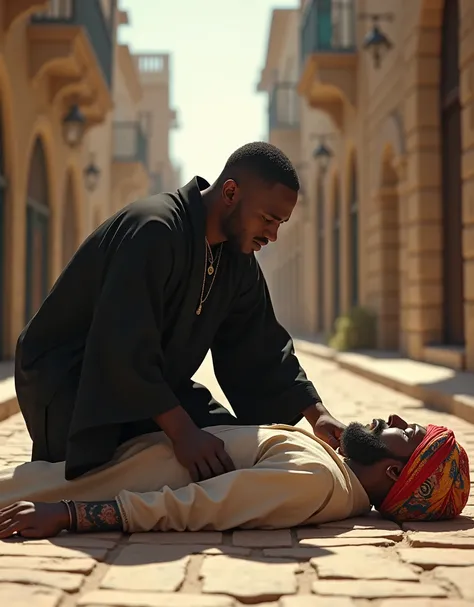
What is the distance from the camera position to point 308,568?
2717mm

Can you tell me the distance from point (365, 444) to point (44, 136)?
11.8m

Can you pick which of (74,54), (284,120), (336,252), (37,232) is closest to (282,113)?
(284,120)

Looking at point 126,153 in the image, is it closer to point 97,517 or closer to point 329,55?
point 329,55

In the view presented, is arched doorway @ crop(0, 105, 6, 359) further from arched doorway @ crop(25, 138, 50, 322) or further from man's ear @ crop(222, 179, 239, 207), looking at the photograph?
man's ear @ crop(222, 179, 239, 207)

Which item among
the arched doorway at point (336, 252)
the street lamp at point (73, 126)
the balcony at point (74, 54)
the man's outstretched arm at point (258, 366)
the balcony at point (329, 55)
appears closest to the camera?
the man's outstretched arm at point (258, 366)

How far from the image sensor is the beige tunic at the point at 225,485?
3105 millimetres

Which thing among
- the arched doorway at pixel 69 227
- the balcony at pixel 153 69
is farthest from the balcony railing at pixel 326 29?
the balcony at pixel 153 69

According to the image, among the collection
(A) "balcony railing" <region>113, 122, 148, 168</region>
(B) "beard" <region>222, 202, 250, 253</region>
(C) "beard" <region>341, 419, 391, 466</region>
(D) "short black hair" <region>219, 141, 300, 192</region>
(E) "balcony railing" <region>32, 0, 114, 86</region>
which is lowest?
(C) "beard" <region>341, 419, 391, 466</region>

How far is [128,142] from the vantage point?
24.7 metres

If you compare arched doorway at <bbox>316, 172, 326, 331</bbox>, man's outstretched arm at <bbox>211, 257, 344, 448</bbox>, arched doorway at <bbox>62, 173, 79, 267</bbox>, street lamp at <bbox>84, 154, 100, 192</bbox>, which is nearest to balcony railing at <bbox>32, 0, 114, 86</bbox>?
street lamp at <bbox>84, 154, 100, 192</bbox>

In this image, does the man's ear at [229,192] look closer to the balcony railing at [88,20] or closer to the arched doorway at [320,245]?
the balcony railing at [88,20]

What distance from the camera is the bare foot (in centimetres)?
299

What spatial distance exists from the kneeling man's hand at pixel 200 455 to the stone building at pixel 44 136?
890 centimetres

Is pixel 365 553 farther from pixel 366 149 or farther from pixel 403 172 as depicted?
pixel 366 149
